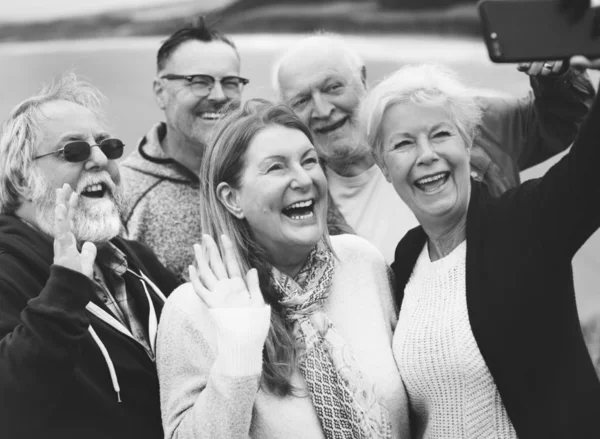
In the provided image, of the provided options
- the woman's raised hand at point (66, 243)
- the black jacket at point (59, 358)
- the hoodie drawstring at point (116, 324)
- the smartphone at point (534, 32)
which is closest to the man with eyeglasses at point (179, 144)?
the hoodie drawstring at point (116, 324)

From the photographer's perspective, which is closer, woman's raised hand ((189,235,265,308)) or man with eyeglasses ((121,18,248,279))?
woman's raised hand ((189,235,265,308))

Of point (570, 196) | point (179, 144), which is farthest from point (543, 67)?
point (179, 144)

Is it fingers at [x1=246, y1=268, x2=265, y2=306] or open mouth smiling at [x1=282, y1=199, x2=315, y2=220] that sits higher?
open mouth smiling at [x1=282, y1=199, x2=315, y2=220]

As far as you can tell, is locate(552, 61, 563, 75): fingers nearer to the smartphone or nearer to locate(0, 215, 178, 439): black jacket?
the smartphone

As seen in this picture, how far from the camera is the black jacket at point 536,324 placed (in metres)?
2.14

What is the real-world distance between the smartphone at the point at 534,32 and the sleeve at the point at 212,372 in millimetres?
1020

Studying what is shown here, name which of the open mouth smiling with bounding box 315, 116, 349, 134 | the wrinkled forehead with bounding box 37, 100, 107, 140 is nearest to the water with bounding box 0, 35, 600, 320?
the open mouth smiling with bounding box 315, 116, 349, 134

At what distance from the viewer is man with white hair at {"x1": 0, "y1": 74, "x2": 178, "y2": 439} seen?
2.19 meters

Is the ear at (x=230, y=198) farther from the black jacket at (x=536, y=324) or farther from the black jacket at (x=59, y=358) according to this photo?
the black jacket at (x=536, y=324)

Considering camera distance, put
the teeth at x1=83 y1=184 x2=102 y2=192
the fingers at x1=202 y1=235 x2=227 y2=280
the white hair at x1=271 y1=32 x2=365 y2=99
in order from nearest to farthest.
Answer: the fingers at x1=202 y1=235 x2=227 y2=280 < the teeth at x1=83 y1=184 x2=102 y2=192 < the white hair at x1=271 y1=32 x2=365 y2=99

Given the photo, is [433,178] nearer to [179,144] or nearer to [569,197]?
[569,197]

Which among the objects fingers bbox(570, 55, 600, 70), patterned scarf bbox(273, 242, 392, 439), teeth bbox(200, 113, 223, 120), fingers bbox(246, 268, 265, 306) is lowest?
patterned scarf bbox(273, 242, 392, 439)

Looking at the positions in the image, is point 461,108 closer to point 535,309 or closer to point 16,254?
point 535,309

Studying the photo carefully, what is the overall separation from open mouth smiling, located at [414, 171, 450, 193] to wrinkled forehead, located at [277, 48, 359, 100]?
3.77ft
